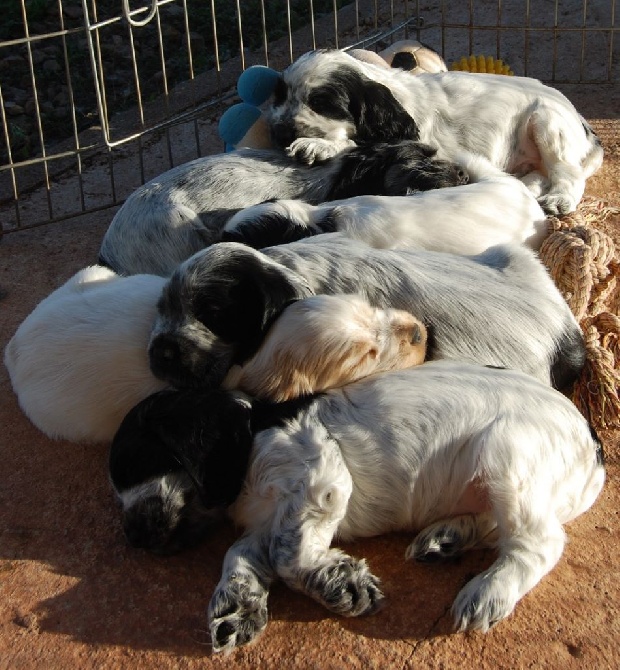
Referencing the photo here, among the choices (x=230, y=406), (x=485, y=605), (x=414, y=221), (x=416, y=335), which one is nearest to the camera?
(x=485, y=605)

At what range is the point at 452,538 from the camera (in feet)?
10.2

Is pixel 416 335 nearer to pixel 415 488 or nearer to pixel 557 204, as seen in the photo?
pixel 415 488

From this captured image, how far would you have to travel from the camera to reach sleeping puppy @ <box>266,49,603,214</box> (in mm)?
5211

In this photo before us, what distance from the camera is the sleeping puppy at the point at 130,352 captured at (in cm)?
346

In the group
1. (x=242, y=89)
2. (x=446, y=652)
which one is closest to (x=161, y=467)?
(x=446, y=652)

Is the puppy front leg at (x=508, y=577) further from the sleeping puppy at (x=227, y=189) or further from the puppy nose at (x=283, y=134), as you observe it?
the puppy nose at (x=283, y=134)

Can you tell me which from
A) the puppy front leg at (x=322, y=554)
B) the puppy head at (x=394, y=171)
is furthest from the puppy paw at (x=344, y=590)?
the puppy head at (x=394, y=171)

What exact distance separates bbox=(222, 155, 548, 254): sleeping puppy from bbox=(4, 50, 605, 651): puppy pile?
1 cm

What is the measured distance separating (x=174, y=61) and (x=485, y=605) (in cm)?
682

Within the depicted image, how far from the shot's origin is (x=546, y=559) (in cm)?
296

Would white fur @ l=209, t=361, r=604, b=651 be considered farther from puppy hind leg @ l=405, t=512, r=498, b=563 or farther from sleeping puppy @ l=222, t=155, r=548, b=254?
sleeping puppy @ l=222, t=155, r=548, b=254

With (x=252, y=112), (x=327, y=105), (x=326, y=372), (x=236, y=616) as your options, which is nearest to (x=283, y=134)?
(x=327, y=105)

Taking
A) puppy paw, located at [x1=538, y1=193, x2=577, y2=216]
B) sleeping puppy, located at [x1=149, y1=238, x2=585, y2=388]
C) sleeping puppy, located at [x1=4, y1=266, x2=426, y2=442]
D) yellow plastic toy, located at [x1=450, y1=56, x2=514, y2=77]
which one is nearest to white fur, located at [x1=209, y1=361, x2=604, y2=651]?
sleeping puppy, located at [x1=4, y1=266, x2=426, y2=442]

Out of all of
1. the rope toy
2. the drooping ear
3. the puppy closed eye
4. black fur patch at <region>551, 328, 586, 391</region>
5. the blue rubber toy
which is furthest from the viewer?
the blue rubber toy
